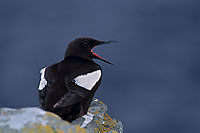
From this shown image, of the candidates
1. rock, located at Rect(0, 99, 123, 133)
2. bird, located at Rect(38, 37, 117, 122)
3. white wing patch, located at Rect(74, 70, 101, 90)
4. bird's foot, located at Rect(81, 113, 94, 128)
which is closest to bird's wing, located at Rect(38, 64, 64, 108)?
bird, located at Rect(38, 37, 117, 122)

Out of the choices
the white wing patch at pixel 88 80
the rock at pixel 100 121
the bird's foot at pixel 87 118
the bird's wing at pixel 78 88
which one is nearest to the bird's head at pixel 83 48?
the white wing patch at pixel 88 80

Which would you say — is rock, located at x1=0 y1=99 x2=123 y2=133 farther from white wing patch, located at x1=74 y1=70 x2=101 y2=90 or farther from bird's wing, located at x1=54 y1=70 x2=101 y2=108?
white wing patch, located at x1=74 y1=70 x2=101 y2=90

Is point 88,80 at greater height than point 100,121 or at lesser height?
greater

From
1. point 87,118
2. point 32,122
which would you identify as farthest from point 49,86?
point 32,122

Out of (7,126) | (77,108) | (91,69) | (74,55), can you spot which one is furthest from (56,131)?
(74,55)

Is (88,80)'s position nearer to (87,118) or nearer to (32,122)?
(87,118)

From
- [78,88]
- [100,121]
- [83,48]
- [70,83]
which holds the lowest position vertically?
[100,121]

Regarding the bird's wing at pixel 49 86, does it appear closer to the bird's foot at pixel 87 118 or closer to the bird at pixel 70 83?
the bird at pixel 70 83
